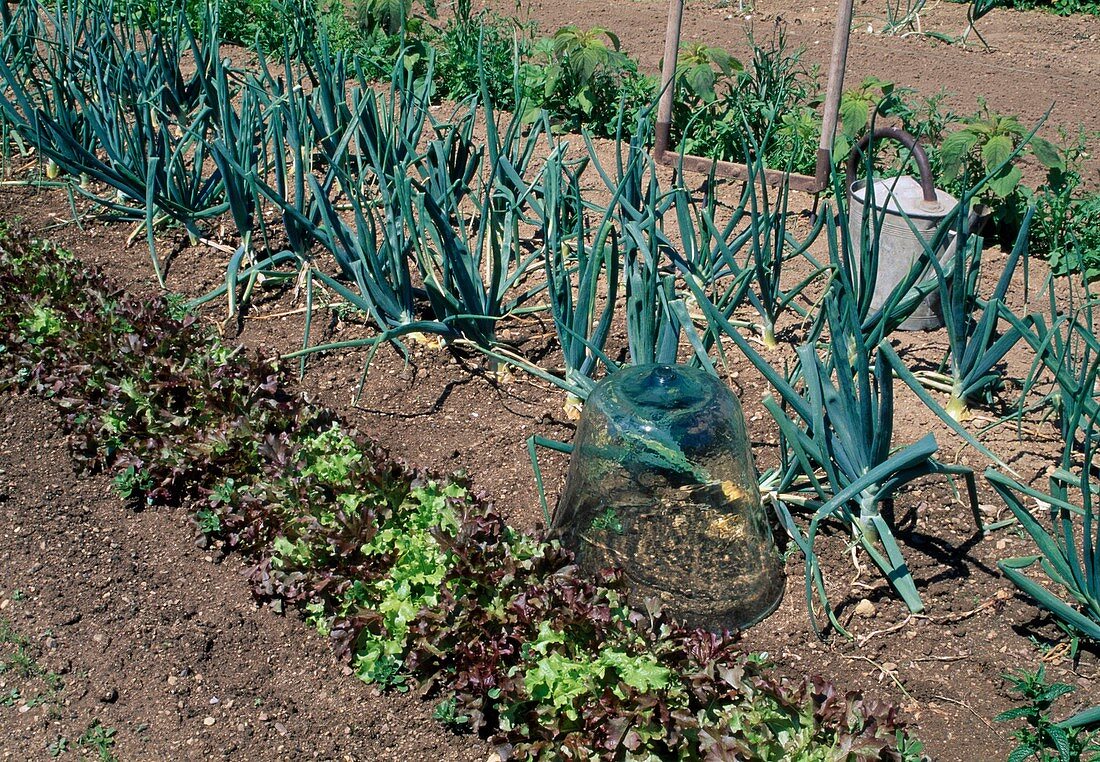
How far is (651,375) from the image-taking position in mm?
2301

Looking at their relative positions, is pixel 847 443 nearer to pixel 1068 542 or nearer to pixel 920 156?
pixel 1068 542

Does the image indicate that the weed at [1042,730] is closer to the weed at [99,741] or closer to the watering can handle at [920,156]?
the watering can handle at [920,156]

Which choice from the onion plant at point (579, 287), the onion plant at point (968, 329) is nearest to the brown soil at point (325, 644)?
the onion plant at point (968, 329)

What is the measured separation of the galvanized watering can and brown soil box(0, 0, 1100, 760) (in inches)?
4.0

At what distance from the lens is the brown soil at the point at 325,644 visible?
2199 millimetres

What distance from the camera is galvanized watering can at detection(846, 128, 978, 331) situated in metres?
3.28

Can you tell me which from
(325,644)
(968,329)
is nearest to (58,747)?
(325,644)

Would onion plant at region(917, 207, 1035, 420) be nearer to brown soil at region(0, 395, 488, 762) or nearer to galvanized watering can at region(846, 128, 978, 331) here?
galvanized watering can at region(846, 128, 978, 331)

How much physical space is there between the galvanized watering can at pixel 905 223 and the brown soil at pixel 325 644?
0.33ft

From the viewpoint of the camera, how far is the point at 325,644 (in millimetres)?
2428

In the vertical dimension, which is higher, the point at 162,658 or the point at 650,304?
the point at 650,304

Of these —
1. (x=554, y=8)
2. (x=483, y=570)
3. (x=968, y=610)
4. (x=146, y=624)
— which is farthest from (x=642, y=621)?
(x=554, y=8)

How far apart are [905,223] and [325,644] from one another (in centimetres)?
219

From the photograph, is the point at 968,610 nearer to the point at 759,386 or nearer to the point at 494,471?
the point at 759,386
